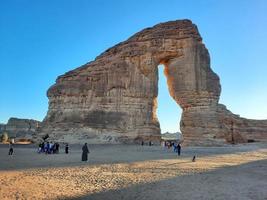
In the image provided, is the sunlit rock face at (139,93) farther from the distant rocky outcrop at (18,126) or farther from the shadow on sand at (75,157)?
the distant rocky outcrop at (18,126)

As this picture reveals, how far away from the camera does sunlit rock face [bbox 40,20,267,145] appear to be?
4447cm

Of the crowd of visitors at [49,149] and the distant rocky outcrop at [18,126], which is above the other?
the distant rocky outcrop at [18,126]

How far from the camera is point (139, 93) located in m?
46.7

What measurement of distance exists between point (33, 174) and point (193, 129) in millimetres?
33720


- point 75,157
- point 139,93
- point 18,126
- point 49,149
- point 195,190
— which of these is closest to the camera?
point 195,190

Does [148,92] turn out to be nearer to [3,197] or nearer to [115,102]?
[115,102]

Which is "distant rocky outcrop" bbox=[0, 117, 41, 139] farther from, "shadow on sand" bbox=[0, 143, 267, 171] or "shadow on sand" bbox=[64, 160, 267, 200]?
"shadow on sand" bbox=[64, 160, 267, 200]

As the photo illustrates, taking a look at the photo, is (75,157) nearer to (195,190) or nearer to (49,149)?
(49,149)

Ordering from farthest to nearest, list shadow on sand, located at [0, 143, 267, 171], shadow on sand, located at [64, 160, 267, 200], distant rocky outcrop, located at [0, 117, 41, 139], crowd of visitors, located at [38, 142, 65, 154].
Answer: distant rocky outcrop, located at [0, 117, 41, 139] → crowd of visitors, located at [38, 142, 65, 154] → shadow on sand, located at [0, 143, 267, 171] → shadow on sand, located at [64, 160, 267, 200]

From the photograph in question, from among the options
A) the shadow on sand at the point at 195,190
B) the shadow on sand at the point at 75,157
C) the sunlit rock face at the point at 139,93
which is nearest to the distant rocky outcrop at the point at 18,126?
the sunlit rock face at the point at 139,93

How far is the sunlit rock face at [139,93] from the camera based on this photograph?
44.5 m

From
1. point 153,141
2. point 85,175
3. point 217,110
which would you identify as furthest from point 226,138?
point 85,175

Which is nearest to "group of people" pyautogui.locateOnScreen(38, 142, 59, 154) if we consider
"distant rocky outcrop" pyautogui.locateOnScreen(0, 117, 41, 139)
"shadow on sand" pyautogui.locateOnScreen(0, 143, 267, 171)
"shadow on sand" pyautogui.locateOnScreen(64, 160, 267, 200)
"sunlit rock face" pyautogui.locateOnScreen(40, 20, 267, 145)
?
"shadow on sand" pyautogui.locateOnScreen(0, 143, 267, 171)

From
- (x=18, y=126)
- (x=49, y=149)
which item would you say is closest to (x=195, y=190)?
(x=49, y=149)
